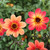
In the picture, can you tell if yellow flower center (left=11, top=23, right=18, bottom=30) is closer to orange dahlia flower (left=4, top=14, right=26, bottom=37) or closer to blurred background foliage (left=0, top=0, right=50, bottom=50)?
orange dahlia flower (left=4, top=14, right=26, bottom=37)

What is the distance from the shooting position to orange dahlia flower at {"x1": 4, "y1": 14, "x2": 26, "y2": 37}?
0.97 metres

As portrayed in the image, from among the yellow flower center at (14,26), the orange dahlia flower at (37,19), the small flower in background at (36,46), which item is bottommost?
the small flower in background at (36,46)

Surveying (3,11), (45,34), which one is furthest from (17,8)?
(45,34)

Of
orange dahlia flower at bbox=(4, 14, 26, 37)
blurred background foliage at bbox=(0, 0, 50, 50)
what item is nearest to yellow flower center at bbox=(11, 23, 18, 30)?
orange dahlia flower at bbox=(4, 14, 26, 37)

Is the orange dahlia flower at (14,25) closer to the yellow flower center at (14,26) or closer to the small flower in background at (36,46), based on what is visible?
the yellow flower center at (14,26)

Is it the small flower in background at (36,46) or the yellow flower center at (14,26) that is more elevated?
the yellow flower center at (14,26)

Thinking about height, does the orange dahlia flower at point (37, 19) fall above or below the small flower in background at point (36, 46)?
above

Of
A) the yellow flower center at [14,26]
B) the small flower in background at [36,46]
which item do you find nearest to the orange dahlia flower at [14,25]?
the yellow flower center at [14,26]

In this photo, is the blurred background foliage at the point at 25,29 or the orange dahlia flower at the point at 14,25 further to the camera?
the blurred background foliage at the point at 25,29

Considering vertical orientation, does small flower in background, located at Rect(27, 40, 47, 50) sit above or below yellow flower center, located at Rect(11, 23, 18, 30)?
below

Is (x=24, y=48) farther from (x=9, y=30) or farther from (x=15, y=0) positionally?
(x=15, y=0)

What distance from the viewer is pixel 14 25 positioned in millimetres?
1012

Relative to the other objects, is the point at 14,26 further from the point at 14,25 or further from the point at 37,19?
the point at 37,19

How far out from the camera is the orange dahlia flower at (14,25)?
3.17ft
